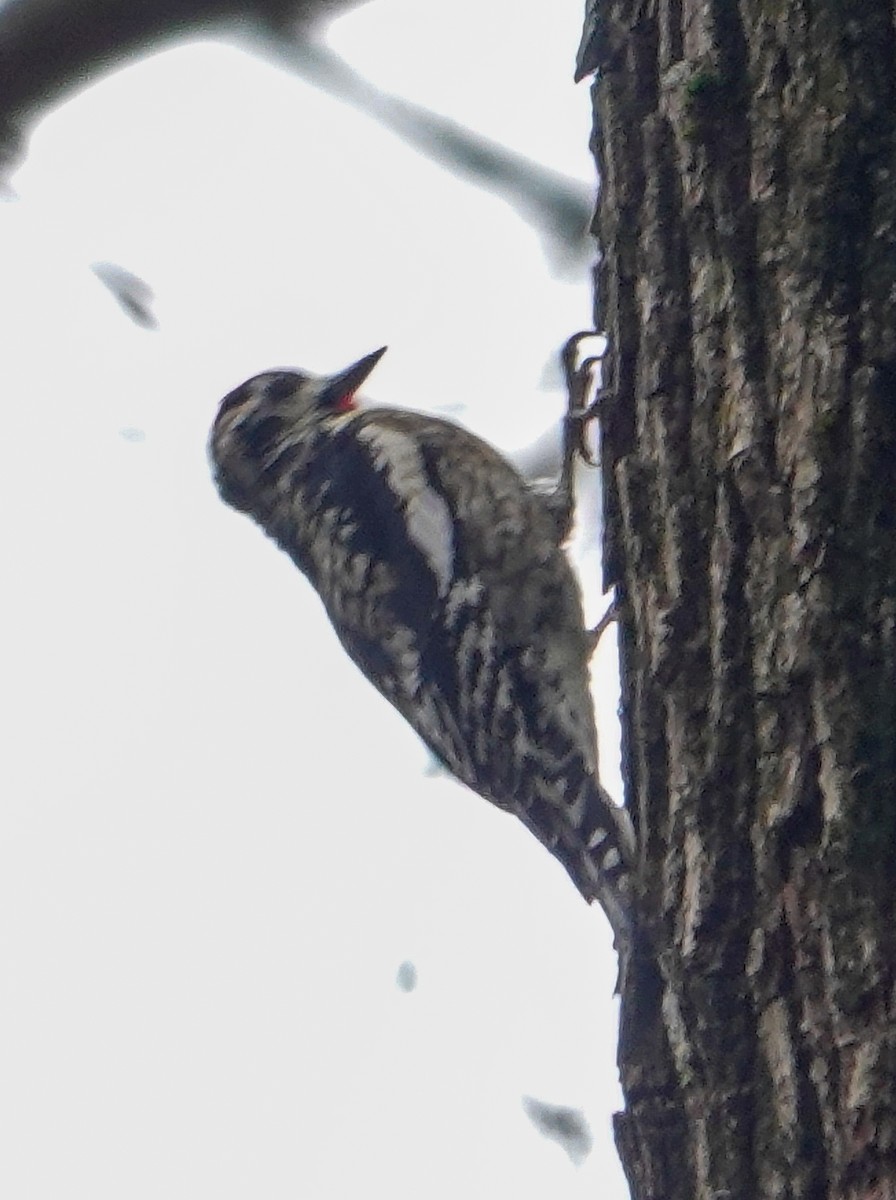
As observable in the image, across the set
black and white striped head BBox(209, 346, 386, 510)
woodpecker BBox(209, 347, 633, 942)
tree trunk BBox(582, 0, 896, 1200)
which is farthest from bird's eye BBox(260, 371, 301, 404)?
tree trunk BBox(582, 0, 896, 1200)

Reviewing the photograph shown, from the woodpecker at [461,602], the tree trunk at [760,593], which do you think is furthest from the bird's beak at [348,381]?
the tree trunk at [760,593]

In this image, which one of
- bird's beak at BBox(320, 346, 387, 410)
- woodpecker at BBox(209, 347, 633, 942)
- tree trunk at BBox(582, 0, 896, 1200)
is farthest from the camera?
bird's beak at BBox(320, 346, 387, 410)

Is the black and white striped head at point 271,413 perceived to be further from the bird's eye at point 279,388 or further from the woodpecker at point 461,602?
the woodpecker at point 461,602

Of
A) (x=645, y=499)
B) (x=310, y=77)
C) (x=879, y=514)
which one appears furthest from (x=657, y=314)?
(x=310, y=77)

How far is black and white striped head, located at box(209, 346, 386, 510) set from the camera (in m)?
4.93

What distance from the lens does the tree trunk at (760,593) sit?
6.32 feet

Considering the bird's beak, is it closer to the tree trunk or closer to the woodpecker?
the woodpecker

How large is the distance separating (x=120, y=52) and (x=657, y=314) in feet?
3.15

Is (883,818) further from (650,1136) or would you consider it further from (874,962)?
(650,1136)

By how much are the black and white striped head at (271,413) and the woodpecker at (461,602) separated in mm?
123

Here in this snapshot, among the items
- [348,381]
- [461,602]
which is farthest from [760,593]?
[348,381]

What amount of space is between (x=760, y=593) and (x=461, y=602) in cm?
203

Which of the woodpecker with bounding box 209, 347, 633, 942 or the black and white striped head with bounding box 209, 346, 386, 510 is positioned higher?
the black and white striped head with bounding box 209, 346, 386, 510

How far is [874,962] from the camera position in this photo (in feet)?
6.10
